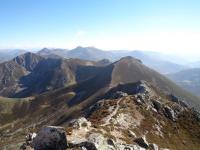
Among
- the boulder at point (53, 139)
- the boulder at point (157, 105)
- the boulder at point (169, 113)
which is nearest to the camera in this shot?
the boulder at point (53, 139)

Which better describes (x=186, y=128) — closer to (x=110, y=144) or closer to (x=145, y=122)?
(x=145, y=122)

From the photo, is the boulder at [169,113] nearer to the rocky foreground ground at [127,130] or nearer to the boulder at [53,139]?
the rocky foreground ground at [127,130]

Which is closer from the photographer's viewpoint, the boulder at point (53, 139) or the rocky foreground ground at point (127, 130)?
the boulder at point (53, 139)

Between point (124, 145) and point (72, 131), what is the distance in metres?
9.06

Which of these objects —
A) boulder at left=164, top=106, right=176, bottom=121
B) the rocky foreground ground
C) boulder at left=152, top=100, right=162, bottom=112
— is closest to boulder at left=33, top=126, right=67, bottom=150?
the rocky foreground ground

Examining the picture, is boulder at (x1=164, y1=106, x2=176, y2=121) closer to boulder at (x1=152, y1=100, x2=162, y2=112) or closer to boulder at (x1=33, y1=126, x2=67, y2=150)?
boulder at (x1=152, y1=100, x2=162, y2=112)

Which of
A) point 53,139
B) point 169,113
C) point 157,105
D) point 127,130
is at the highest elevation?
point 53,139

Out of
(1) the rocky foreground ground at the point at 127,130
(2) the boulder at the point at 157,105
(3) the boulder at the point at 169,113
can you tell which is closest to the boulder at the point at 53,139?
(1) the rocky foreground ground at the point at 127,130

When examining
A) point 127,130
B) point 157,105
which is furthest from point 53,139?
point 157,105

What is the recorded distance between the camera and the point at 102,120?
67875mm

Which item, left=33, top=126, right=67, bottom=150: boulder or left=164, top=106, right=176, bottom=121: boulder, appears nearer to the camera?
left=33, top=126, right=67, bottom=150: boulder

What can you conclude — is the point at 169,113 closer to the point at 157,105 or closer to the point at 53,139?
the point at 157,105

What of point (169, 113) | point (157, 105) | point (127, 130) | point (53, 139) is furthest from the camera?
point (157, 105)

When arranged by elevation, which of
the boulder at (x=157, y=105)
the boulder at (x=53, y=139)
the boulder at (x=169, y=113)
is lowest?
the boulder at (x=169, y=113)
